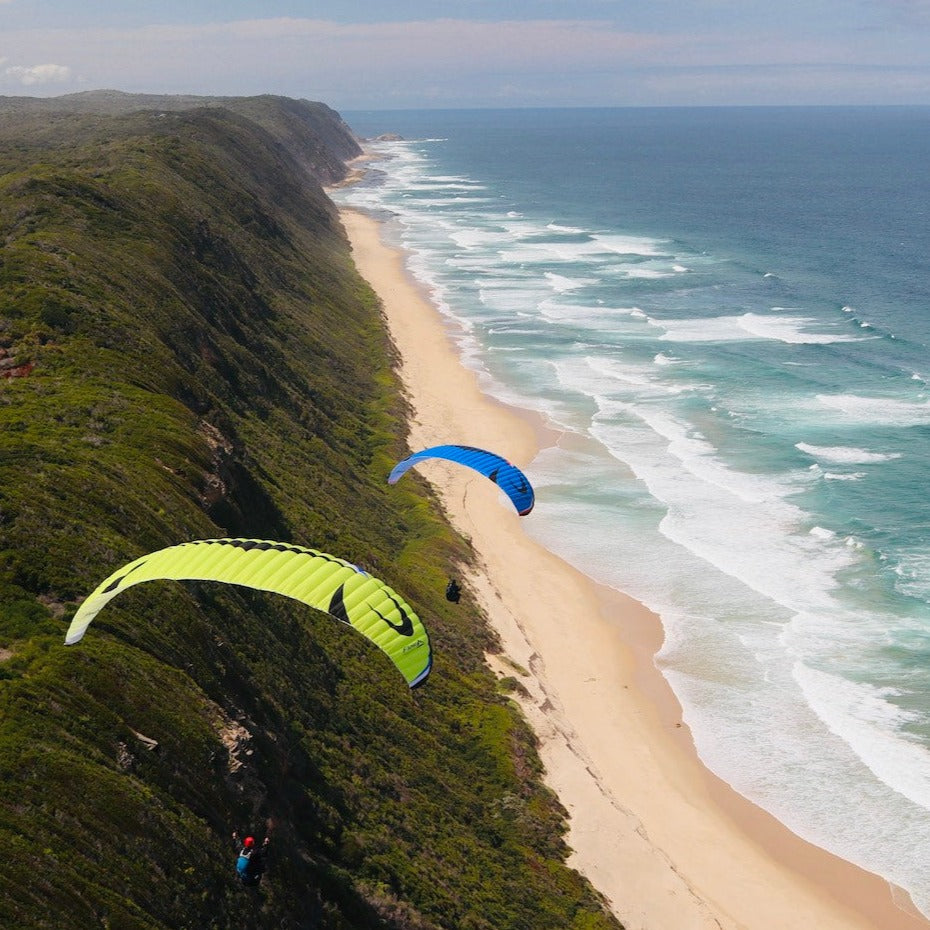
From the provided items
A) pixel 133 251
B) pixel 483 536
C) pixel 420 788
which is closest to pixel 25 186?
pixel 133 251

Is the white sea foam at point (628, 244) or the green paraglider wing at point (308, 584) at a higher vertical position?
the green paraglider wing at point (308, 584)

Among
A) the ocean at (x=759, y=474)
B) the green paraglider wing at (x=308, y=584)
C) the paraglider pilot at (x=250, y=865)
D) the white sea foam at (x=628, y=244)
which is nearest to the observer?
the paraglider pilot at (x=250, y=865)

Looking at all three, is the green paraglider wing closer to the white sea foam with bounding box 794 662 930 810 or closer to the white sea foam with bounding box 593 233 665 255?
the white sea foam with bounding box 794 662 930 810

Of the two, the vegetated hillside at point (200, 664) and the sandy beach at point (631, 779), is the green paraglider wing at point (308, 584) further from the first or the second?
the sandy beach at point (631, 779)

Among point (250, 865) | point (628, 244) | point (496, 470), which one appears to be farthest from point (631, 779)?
point (628, 244)

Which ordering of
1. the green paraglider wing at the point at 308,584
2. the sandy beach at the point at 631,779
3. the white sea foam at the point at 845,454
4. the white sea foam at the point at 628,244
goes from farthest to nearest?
the white sea foam at the point at 628,244 < the white sea foam at the point at 845,454 < the sandy beach at the point at 631,779 < the green paraglider wing at the point at 308,584

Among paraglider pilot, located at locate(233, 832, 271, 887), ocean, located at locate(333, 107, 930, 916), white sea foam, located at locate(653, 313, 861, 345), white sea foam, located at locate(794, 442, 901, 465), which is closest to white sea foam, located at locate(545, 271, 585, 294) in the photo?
ocean, located at locate(333, 107, 930, 916)

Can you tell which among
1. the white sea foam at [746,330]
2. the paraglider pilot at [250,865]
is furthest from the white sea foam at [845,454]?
the paraglider pilot at [250,865]
